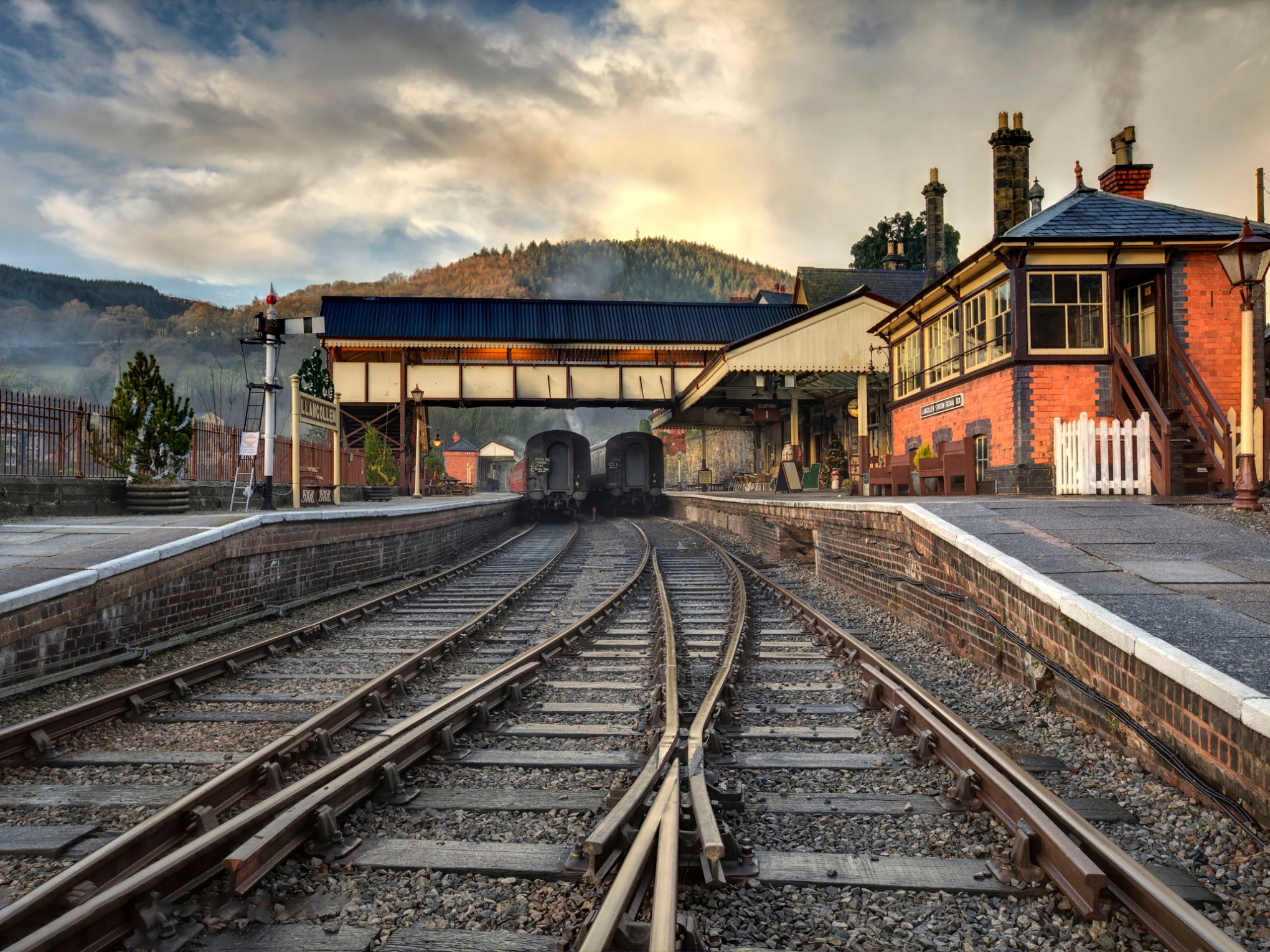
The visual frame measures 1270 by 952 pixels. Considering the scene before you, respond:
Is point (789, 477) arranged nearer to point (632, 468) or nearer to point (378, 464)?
point (632, 468)

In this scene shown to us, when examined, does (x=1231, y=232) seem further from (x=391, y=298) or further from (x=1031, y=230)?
(x=391, y=298)

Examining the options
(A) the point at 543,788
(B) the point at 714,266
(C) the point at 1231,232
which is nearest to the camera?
(A) the point at 543,788

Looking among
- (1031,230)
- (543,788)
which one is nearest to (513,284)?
(1031,230)

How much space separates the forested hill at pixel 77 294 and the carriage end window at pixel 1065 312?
405ft

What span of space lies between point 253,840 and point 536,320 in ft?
83.5

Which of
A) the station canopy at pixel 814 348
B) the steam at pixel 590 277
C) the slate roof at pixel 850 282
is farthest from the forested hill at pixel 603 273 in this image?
the station canopy at pixel 814 348

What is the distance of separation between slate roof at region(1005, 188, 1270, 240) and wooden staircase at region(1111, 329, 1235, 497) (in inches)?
68.1

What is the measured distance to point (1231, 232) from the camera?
12602mm

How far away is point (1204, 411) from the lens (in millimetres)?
12188

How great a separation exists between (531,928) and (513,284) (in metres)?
135

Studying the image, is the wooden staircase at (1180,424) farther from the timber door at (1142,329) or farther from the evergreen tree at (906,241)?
the evergreen tree at (906,241)

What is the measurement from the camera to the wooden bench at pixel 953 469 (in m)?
12.8

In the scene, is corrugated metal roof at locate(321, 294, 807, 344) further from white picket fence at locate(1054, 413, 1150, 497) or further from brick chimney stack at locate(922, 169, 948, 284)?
white picket fence at locate(1054, 413, 1150, 497)

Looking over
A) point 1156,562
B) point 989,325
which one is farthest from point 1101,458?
point 1156,562
